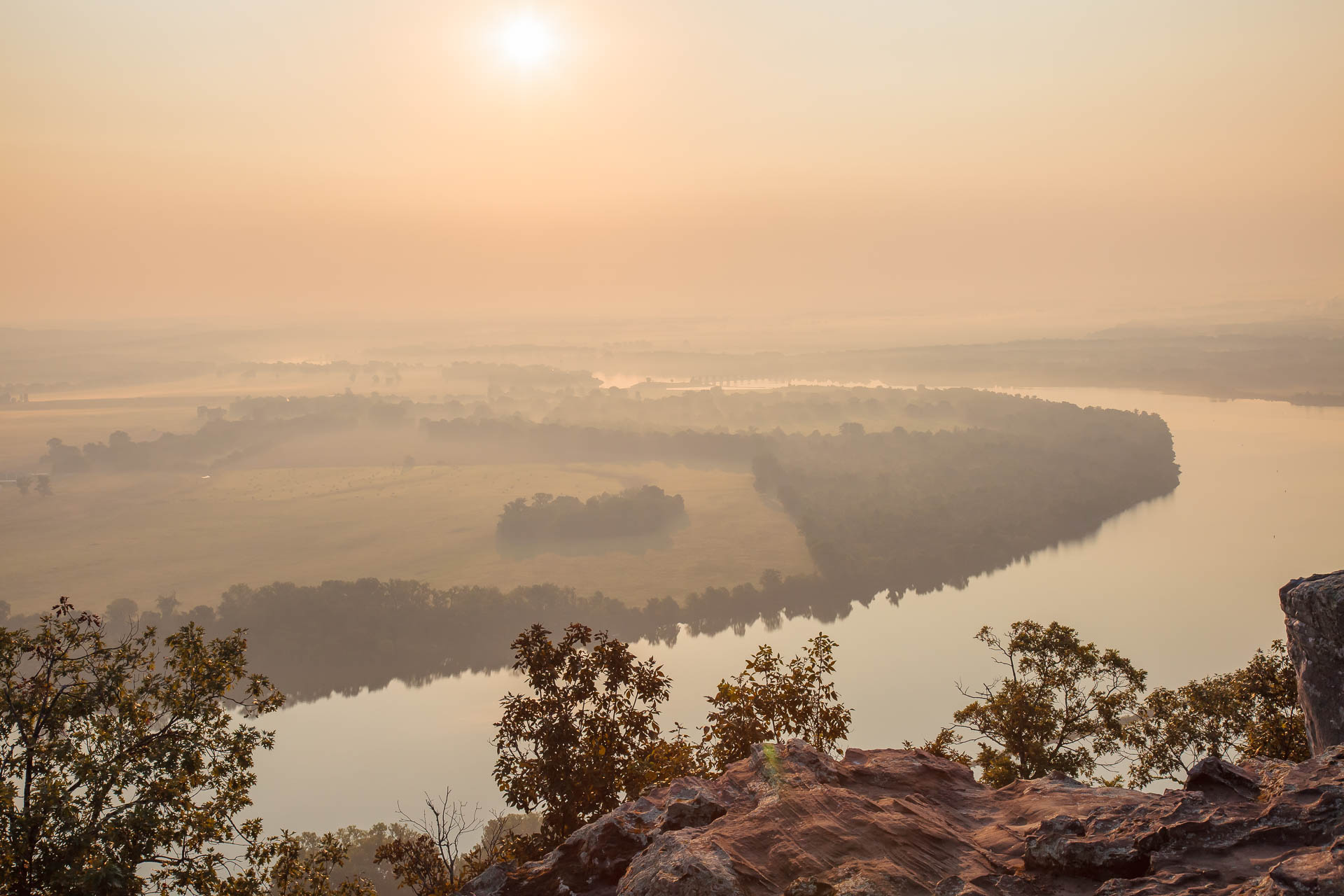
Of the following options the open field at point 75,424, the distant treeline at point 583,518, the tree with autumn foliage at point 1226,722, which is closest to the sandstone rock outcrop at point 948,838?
the tree with autumn foliage at point 1226,722

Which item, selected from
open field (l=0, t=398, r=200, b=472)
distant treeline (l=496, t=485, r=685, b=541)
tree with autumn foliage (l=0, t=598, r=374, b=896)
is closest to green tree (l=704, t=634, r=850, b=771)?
tree with autumn foliage (l=0, t=598, r=374, b=896)

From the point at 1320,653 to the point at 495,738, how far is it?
12043 millimetres

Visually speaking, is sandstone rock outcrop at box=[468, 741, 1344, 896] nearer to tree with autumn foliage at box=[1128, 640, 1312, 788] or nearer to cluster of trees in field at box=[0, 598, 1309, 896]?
cluster of trees in field at box=[0, 598, 1309, 896]

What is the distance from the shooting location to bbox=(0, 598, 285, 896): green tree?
942 cm

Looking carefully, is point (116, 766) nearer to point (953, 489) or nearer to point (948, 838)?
point (948, 838)

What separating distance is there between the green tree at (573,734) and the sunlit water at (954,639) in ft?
42.9

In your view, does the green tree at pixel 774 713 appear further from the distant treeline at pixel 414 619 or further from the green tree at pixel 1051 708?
the distant treeline at pixel 414 619

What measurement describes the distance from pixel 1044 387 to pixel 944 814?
617 ft

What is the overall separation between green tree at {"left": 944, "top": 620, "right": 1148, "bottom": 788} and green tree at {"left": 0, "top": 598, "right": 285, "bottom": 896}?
1365 centimetres

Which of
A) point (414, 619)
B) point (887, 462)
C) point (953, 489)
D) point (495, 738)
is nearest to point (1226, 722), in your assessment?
point (495, 738)

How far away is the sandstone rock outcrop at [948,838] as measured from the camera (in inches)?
279

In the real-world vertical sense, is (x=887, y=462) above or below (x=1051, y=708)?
below

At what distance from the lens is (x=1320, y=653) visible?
9.23 meters

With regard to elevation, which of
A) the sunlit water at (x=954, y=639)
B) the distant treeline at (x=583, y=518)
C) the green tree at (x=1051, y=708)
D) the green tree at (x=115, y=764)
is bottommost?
the sunlit water at (x=954, y=639)
